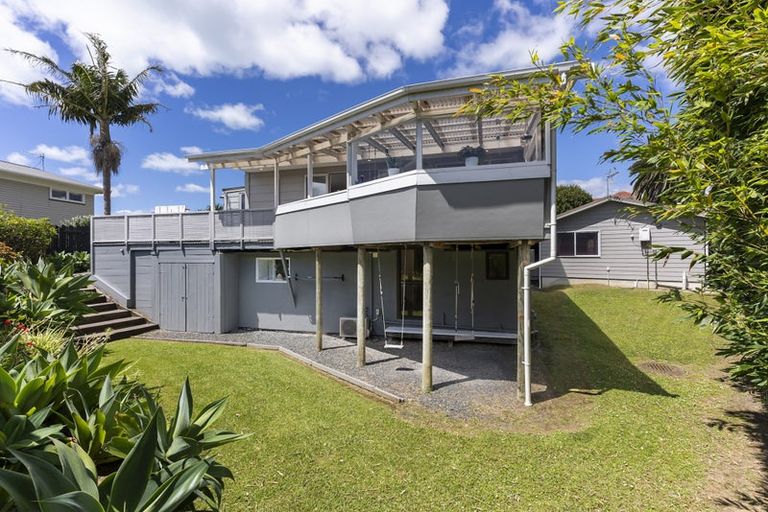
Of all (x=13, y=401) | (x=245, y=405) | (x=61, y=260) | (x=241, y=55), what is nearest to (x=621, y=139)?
(x=13, y=401)

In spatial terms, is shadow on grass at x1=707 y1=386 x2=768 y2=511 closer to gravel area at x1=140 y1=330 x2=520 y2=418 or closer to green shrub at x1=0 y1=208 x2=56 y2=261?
gravel area at x1=140 y1=330 x2=520 y2=418

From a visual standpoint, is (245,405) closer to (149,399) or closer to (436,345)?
(149,399)

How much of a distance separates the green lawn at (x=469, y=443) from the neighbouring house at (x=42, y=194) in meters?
17.1

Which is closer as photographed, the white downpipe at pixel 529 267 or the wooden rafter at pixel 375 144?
the white downpipe at pixel 529 267

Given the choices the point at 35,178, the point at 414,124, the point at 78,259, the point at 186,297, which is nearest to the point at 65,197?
the point at 35,178

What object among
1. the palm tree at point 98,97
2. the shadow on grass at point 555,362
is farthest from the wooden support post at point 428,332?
the palm tree at point 98,97

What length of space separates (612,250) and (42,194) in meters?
31.5

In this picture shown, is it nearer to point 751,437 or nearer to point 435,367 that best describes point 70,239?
point 435,367

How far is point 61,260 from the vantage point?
42.8 feet

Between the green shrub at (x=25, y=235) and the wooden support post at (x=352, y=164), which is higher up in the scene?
the wooden support post at (x=352, y=164)

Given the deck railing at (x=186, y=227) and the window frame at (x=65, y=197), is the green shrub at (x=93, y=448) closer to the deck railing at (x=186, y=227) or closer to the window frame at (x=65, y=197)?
the deck railing at (x=186, y=227)

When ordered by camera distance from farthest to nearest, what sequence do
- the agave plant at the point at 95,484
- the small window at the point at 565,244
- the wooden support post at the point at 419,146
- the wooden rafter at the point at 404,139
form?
the small window at the point at 565,244 < the wooden rafter at the point at 404,139 < the wooden support post at the point at 419,146 < the agave plant at the point at 95,484

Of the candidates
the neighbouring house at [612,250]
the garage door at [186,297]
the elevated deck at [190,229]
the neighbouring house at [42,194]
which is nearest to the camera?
the elevated deck at [190,229]

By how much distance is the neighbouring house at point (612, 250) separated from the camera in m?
16.2
